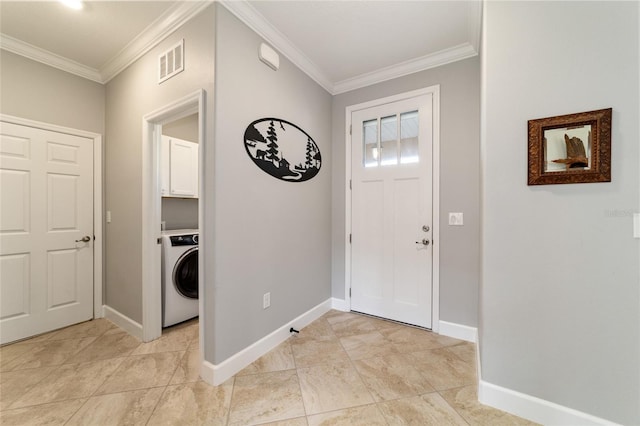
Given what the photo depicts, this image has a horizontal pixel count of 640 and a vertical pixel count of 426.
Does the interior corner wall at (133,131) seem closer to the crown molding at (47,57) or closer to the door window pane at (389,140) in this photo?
the crown molding at (47,57)

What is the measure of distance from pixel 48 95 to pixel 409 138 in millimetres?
3619

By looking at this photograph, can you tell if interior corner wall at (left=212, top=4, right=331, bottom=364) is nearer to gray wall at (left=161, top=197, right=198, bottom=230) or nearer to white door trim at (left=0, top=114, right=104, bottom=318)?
gray wall at (left=161, top=197, right=198, bottom=230)

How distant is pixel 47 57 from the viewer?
2365mm

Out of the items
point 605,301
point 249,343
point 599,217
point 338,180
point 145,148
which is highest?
point 145,148

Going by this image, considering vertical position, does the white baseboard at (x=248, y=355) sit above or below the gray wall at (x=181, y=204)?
below

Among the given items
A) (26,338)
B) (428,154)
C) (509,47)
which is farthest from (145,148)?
(509,47)

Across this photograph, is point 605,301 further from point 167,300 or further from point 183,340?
point 167,300

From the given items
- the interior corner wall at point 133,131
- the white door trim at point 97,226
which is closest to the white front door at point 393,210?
the interior corner wall at point 133,131

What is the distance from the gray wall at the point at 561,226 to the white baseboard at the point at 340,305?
1566 millimetres

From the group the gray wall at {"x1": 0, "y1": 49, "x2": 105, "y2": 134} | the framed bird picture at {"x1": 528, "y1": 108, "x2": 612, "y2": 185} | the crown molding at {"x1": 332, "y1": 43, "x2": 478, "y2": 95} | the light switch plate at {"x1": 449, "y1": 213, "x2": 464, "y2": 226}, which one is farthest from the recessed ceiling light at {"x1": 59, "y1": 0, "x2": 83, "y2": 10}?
the light switch plate at {"x1": 449, "y1": 213, "x2": 464, "y2": 226}

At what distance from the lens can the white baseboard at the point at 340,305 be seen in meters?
2.90

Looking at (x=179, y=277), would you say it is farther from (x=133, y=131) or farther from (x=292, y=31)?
(x=292, y=31)

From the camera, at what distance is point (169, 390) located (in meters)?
1.61

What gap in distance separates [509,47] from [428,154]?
42.4 inches
